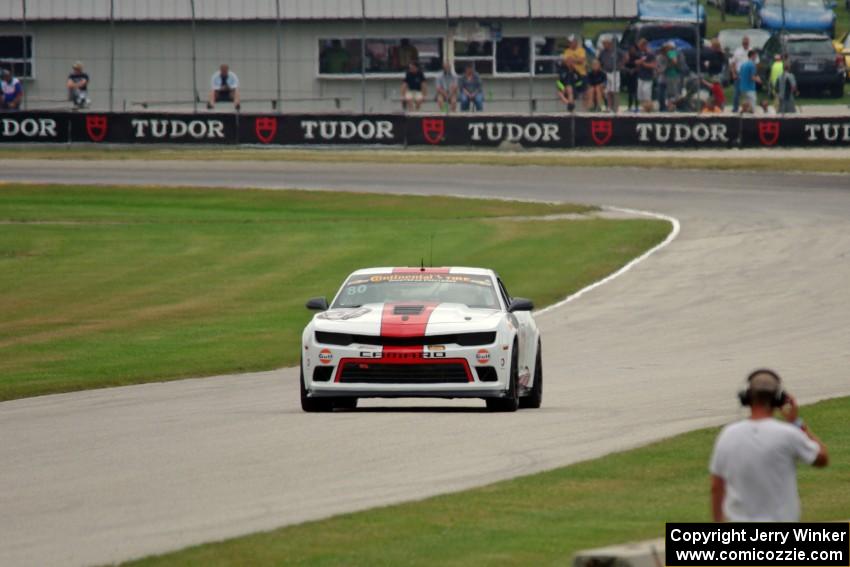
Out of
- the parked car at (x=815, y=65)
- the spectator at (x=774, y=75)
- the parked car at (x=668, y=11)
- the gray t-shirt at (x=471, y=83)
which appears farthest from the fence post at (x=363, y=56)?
the parked car at (x=668, y=11)

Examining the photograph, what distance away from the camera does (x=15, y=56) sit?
56.3m

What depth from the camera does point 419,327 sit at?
51.2ft

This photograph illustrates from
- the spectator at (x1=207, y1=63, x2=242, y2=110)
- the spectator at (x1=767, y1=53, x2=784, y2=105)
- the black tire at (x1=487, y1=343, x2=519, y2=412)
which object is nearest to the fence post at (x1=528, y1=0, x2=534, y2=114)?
the spectator at (x1=767, y1=53, x2=784, y2=105)

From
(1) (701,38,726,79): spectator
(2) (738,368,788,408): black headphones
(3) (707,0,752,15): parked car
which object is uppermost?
(3) (707,0,752,15): parked car

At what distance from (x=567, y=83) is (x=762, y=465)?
4415cm

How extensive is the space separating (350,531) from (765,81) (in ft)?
158

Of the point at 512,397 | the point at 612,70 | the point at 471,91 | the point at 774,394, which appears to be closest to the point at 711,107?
the point at 612,70

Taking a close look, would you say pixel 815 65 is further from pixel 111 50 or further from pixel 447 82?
pixel 111 50

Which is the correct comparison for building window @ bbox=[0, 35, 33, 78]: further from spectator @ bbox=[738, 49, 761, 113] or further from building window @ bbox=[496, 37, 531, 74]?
spectator @ bbox=[738, 49, 761, 113]

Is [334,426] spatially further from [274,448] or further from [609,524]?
[609,524]

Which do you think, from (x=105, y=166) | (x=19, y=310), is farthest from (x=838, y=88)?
(x=19, y=310)

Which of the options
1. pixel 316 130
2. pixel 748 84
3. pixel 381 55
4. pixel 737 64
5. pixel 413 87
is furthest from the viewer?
pixel 381 55

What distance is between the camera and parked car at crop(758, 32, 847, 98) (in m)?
57.3

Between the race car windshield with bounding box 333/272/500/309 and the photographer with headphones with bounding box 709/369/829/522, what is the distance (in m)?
9.37
